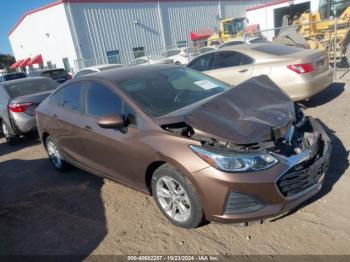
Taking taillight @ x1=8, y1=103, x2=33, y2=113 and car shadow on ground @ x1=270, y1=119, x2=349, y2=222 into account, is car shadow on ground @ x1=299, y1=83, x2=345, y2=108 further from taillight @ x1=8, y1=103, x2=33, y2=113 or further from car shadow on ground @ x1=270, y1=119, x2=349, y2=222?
taillight @ x1=8, y1=103, x2=33, y2=113

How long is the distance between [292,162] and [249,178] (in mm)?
434

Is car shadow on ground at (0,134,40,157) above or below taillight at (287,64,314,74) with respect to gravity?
below

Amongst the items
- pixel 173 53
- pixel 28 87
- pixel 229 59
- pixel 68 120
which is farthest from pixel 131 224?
pixel 173 53

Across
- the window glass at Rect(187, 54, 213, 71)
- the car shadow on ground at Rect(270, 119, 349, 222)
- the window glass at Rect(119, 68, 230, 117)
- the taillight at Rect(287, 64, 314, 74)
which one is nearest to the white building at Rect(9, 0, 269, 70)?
the window glass at Rect(187, 54, 213, 71)

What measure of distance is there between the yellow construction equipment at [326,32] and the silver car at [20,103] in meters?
8.08

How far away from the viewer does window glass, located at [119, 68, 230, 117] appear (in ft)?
12.1

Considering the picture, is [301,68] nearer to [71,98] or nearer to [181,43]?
[71,98]

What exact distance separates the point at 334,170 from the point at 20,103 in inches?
261

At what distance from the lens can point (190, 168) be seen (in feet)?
9.72

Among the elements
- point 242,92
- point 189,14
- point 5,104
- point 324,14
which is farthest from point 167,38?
point 242,92

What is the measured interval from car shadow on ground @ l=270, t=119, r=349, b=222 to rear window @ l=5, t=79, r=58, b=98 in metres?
6.83

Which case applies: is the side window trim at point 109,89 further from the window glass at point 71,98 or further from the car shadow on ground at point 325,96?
the car shadow on ground at point 325,96

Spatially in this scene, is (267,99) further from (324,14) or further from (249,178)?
(324,14)

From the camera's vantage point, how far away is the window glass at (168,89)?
12.1ft
